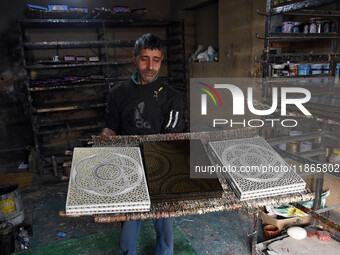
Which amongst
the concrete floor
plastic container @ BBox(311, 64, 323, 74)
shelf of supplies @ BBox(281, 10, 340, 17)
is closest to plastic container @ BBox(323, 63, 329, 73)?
plastic container @ BBox(311, 64, 323, 74)

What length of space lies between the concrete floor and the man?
2.21 feet

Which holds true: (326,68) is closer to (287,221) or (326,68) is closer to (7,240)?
(287,221)

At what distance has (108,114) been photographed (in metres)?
1.81

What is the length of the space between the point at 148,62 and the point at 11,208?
6.59ft

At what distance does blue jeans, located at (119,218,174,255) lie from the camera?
1.51m

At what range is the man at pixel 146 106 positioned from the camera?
5.42ft

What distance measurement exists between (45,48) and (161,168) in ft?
12.6

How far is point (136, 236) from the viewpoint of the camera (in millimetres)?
1565

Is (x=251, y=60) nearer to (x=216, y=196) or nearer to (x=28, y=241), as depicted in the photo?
(x=216, y=196)

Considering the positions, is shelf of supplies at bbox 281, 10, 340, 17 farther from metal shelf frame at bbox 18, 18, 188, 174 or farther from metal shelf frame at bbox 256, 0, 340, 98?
metal shelf frame at bbox 18, 18, 188, 174

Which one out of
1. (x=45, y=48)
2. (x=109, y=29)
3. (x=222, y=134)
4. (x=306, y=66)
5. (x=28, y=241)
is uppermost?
(x=109, y=29)

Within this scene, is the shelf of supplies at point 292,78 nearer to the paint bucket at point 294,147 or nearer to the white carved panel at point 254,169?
the paint bucket at point 294,147

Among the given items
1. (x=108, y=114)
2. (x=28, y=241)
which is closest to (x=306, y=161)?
(x=108, y=114)

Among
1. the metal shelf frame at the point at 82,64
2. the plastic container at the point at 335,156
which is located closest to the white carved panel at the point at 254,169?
the plastic container at the point at 335,156
